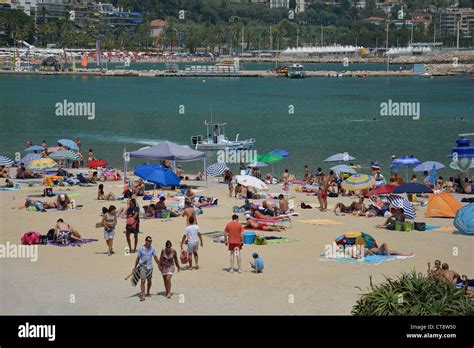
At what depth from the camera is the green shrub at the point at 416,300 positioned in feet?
40.1

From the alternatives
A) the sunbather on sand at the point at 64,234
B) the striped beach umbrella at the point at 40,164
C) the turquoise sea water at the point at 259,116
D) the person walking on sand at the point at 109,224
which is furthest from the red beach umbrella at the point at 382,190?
the turquoise sea water at the point at 259,116

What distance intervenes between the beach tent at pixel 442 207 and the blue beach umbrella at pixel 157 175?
7.14 metres

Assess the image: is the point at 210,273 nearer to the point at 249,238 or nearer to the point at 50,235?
the point at 249,238

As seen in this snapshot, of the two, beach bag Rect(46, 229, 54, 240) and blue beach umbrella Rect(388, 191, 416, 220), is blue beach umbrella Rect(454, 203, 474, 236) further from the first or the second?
beach bag Rect(46, 229, 54, 240)

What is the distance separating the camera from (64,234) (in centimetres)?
2009

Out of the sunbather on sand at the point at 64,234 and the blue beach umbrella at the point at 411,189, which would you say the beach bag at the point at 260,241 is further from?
the blue beach umbrella at the point at 411,189

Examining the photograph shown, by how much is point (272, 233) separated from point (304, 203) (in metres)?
4.63

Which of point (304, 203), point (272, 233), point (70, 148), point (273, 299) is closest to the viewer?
point (273, 299)

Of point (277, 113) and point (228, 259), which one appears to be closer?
point (228, 259)

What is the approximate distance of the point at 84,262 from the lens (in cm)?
1844
